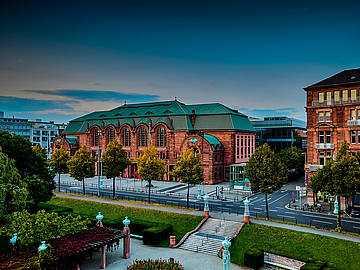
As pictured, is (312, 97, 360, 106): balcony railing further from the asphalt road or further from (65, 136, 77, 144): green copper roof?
(65, 136, 77, 144): green copper roof

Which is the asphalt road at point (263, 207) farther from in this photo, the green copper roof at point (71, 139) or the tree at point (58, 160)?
the green copper roof at point (71, 139)

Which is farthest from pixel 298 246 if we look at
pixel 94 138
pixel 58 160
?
pixel 94 138

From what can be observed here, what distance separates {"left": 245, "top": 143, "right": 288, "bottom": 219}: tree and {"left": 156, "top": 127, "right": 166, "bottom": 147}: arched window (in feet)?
123

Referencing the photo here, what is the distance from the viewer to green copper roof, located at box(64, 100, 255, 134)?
6825 centimetres

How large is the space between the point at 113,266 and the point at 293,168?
5495 centimetres

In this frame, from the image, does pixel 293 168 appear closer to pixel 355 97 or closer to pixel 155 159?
pixel 355 97

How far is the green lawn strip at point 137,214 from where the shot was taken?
32688 mm

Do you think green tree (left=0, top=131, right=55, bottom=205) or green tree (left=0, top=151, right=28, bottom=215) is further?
green tree (left=0, top=131, right=55, bottom=205)

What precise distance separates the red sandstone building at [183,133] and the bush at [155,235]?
32.5 m

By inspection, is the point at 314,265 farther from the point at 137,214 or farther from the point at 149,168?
the point at 149,168

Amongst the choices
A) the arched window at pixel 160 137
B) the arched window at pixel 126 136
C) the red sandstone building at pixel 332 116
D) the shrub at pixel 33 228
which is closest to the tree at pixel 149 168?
the shrub at pixel 33 228

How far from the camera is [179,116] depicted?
70.1 meters

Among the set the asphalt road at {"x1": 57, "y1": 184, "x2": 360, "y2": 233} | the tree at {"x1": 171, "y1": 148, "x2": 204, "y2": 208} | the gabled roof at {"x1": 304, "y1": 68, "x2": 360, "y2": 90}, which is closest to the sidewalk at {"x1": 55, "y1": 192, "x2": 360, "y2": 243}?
the asphalt road at {"x1": 57, "y1": 184, "x2": 360, "y2": 233}

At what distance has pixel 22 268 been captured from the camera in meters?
→ 19.2
